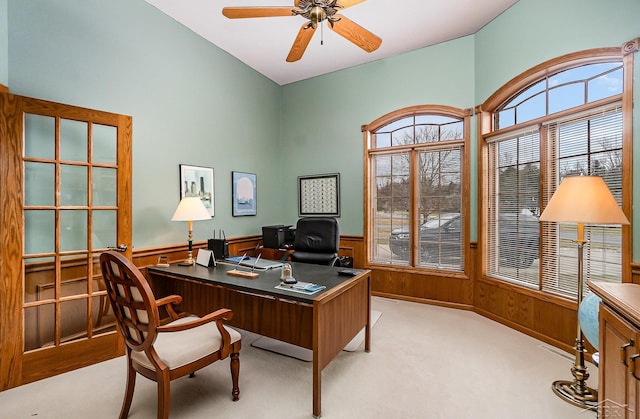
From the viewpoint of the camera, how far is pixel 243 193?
13.7 ft

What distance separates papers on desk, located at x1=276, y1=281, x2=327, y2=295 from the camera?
1.87 metres

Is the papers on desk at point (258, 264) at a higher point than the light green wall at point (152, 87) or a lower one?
lower

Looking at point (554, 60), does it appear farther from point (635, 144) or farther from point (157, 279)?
point (157, 279)

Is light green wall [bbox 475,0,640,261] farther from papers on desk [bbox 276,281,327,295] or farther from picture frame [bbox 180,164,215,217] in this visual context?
picture frame [bbox 180,164,215,217]

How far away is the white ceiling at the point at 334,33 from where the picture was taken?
9.77 feet

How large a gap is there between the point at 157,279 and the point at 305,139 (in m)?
3.09

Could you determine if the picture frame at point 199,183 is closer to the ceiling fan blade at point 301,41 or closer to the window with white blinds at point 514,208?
the ceiling fan blade at point 301,41

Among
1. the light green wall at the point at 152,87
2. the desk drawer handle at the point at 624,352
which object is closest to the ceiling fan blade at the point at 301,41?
the light green wall at the point at 152,87

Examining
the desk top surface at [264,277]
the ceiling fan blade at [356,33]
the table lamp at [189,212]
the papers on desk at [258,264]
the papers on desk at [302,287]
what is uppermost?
the ceiling fan blade at [356,33]

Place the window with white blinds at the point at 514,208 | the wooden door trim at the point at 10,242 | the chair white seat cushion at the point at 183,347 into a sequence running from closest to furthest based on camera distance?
the chair white seat cushion at the point at 183,347
the wooden door trim at the point at 10,242
the window with white blinds at the point at 514,208

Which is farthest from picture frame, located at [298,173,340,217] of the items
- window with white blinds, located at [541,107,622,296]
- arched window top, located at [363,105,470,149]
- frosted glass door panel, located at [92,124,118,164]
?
frosted glass door panel, located at [92,124,118,164]

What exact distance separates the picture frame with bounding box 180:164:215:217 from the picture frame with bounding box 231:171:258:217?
375mm

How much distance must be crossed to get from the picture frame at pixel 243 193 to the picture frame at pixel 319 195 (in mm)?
828

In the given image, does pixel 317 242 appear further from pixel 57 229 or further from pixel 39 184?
pixel 39 184
